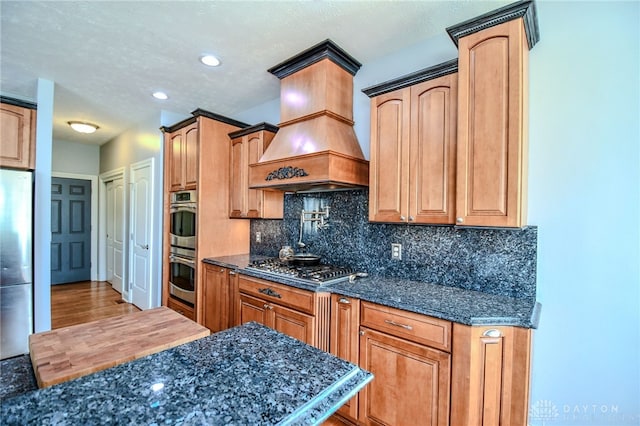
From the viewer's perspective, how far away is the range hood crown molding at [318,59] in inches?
90.0

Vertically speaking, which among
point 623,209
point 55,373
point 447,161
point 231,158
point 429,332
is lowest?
point 429,332

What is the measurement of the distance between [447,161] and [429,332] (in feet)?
3.36

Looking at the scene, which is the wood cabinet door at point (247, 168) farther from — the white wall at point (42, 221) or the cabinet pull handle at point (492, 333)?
the cabinet pull handle at point (492, 333)

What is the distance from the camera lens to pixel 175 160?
138 inches

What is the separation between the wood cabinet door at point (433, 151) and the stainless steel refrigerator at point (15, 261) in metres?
3.39

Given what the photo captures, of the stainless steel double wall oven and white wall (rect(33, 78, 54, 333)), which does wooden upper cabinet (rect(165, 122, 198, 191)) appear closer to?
the stainless steel double wall oven

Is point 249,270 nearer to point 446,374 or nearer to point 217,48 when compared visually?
point 446,374

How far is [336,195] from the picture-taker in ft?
8.78

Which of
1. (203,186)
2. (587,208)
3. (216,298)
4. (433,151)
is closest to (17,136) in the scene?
(203,186)

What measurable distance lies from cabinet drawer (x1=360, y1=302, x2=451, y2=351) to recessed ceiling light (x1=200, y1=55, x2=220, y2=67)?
2323 millimetres

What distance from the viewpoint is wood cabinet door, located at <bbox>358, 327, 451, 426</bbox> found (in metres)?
1.52

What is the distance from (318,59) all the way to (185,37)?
1.02 meters

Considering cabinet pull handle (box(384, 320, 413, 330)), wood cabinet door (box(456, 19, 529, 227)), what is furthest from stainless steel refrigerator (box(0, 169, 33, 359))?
wood cabinet door (box(456, 19, 529, 227))

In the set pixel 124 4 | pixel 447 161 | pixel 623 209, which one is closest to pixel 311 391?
pixel 447 161
